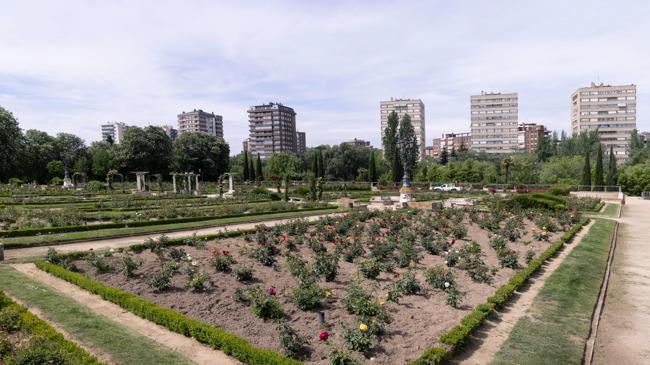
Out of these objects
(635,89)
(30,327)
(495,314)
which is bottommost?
(495,314)

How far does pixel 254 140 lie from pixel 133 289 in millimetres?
127802

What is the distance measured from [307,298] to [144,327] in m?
2.83

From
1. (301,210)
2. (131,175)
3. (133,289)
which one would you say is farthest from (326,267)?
(131,175)

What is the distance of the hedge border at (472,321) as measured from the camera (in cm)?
552

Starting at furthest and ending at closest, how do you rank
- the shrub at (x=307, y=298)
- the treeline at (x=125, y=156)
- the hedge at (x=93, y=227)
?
the treeline at (x=125, y=156)
the hedge at (x=93, y=227)
the shrub at (x=307, y=298)

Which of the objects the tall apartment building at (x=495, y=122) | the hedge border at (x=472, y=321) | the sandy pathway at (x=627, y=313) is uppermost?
the tall apartment building at (x=495, y=122)

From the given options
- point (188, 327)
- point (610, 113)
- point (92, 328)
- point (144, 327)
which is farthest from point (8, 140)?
point (610, 113)

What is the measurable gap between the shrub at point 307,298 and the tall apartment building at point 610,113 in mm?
107560

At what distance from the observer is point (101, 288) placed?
8.38m

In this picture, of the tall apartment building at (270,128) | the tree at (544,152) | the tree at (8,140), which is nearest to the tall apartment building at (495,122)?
the tree at (544,152)

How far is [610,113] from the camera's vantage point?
96625 mm

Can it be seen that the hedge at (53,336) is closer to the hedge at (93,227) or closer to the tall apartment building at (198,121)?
the hedge at (93,227)

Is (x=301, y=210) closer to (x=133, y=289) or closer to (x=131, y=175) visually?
(x=133, y=289)

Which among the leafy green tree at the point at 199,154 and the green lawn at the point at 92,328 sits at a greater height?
the leafy green tree at the point at 199,154
